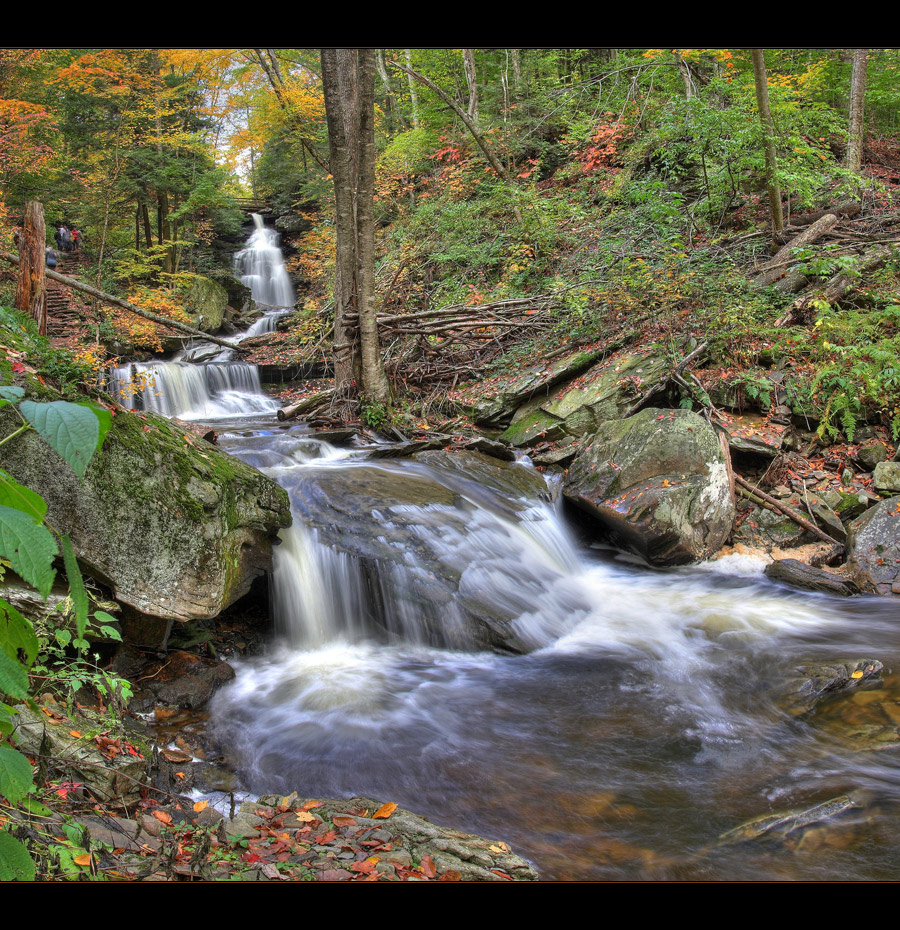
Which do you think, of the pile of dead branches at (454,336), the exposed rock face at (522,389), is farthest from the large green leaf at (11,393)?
the pile of dead branches at (454,336)

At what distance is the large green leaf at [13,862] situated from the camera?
162 cm

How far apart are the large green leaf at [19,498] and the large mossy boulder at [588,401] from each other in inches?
325

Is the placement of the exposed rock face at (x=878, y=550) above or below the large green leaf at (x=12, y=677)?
below

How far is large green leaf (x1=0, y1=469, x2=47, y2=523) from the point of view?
4.75ft

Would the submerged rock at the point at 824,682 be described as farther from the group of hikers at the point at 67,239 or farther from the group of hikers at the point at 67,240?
the group of hikers at the point at 67,240

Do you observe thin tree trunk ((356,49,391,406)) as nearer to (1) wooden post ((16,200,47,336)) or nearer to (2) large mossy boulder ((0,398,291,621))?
(1) wooden post ((16,200,47,336))

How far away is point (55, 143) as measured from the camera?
16.2 metres

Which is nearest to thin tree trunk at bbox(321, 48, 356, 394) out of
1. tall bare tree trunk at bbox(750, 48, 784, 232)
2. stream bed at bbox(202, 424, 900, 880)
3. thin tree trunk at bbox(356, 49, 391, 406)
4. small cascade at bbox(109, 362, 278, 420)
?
thin tree trunk at bbox(356, 49, 391, 406)

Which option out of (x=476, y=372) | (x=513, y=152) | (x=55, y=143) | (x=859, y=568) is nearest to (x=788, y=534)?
(x=859, y=568)

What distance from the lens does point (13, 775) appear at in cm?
155

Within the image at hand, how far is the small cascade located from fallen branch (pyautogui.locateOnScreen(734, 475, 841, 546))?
967cm

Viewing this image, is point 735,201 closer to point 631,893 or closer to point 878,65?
point 878,65

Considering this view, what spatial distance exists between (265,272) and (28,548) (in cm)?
2495

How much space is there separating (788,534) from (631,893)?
7.28 metres
